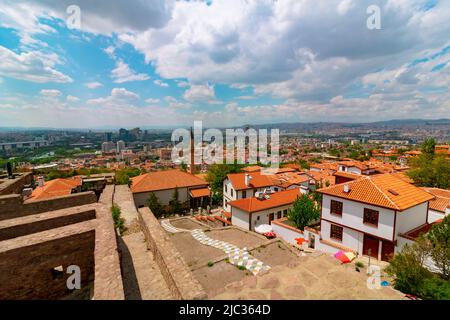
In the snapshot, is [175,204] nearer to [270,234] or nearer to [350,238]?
[270,234]

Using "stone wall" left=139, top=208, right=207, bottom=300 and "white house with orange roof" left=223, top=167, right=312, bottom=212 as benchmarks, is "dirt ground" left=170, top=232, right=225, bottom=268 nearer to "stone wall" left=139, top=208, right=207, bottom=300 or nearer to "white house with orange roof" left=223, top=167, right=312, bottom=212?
"stone wall" left=139, top=208, right=207, bottom=300

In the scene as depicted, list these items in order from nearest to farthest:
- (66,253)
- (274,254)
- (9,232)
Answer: (66,253) → (9,232) → (274,254)

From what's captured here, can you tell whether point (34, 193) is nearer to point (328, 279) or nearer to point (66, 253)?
point (66, 253)

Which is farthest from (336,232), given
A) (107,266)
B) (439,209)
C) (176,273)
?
(107,266)
